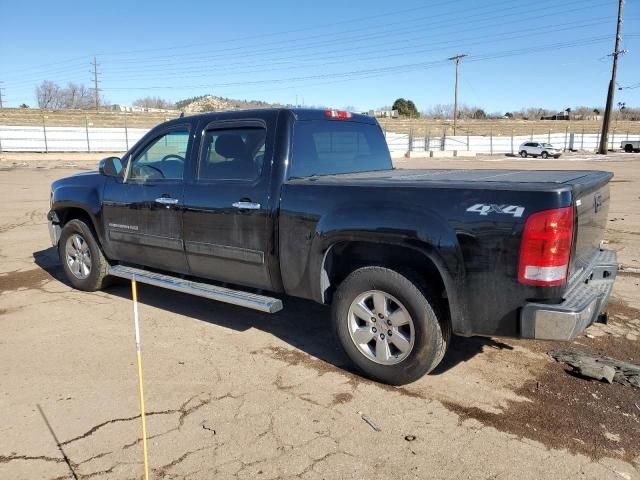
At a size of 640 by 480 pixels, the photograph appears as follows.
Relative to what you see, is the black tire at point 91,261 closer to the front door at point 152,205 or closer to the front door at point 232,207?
the front door at point 152,205

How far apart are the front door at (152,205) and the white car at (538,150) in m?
48.7

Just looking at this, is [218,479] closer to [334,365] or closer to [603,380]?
[334,365]

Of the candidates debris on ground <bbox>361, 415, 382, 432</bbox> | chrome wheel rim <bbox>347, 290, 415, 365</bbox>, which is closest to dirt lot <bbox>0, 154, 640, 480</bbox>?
debris on ground <bbox>361, 415, 382, 432</bbox>

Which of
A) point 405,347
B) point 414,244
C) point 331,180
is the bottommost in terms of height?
point 405,347

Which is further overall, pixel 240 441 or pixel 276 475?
pixel 240 441

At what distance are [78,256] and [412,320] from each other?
171 inches

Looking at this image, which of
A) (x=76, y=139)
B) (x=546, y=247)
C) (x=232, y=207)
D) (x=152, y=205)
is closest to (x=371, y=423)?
(x=546, y=247)

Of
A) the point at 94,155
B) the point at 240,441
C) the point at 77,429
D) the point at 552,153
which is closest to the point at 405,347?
the point at 240,441

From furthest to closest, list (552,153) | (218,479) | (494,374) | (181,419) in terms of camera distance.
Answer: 1. (552,153)
2. (494,374)
3. (181,419)
4. (218,479)

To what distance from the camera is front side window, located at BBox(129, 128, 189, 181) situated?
200 inches

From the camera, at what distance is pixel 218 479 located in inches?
111

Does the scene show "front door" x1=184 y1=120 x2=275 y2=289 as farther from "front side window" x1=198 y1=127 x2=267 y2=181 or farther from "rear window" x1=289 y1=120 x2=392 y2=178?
"rear window" x1=289 y1=120 x2=392 y2=178

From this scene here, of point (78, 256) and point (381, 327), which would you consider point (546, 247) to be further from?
point (78, 256)

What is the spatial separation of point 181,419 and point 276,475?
0.88 meters
